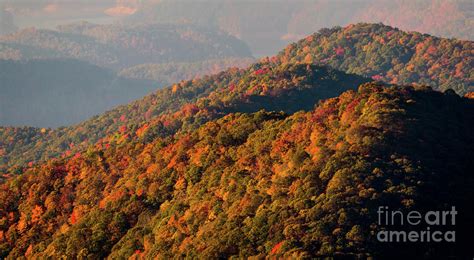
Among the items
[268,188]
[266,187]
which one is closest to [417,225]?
[268,188]

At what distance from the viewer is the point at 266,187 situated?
3836 inches

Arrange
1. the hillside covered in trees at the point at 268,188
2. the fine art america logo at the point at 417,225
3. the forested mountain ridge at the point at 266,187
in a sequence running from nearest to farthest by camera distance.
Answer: the fine art america logo at the point at 417,225 < the hillside covered in trees at the point at 268,188 < the forested mountain ridge at the point at 266,187

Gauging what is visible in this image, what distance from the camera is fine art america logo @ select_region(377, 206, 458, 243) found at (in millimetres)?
73938

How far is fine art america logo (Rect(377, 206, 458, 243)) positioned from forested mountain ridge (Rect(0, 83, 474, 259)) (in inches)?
45.1

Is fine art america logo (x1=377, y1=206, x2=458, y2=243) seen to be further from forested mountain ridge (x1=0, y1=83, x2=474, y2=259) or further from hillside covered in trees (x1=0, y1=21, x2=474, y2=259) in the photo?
forested mountain ridge (x1=0, y1=83, x2=474, y2=259)

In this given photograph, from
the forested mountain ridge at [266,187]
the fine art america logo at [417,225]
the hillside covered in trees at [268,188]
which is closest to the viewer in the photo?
the fine art america logo at [417,225]

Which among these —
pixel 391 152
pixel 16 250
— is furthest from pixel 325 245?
pixel 16 250

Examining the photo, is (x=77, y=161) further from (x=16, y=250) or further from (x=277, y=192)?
(x=277, y=192)

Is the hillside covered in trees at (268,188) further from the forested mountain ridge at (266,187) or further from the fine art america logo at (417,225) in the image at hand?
the fine art america logo at (417,225)

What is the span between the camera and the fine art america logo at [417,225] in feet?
243

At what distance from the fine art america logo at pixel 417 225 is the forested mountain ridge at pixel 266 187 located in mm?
1145

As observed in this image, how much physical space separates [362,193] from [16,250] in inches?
2594

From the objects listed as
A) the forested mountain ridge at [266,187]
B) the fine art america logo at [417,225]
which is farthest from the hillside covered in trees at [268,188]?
the fine art america logo at [417,225]

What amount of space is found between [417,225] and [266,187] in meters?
26.4
